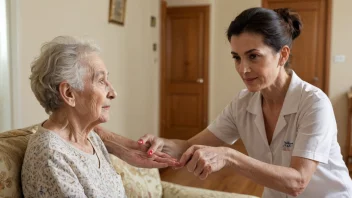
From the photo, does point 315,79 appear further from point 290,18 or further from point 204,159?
point 204,159

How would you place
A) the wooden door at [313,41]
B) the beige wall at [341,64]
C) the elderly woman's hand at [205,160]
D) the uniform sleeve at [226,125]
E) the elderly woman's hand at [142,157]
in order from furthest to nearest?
the wooden door at [313,41], the beige wall at [341,64], the uniform sleeve at [226,125], the elderly woman's hand at [142,157], the elderly woman's hand at [205,160]

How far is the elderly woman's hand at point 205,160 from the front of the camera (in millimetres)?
1177

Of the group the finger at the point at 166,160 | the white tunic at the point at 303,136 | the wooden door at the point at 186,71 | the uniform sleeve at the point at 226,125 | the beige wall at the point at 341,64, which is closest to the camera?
the white tunic at the point at 303,136

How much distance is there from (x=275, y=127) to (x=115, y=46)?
2.06 meters

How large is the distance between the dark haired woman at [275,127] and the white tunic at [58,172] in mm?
305

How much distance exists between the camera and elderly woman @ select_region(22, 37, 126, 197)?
1.08 m

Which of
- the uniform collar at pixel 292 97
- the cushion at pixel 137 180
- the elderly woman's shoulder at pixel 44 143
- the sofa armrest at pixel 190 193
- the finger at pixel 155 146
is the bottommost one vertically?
the sofa armrest at pixel 190 193

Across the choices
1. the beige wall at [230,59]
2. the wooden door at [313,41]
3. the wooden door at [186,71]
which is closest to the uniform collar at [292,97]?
the beige wall at [230,59]

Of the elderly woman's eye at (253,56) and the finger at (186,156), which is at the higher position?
the elderly woman's eye at (253,56)

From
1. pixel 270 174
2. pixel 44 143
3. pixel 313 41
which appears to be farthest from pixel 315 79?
pixel 44 143

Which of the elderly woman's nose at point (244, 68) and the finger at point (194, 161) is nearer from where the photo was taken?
the finger at point (194, 161)

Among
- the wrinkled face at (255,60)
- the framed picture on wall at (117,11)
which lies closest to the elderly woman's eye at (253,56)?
the wrinkled face at (255,60)

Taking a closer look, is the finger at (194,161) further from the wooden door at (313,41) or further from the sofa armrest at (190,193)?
the wooden door at (313,41)

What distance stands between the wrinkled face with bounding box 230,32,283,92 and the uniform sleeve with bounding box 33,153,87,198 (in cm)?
77
